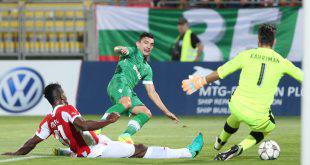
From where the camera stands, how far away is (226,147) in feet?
45.8

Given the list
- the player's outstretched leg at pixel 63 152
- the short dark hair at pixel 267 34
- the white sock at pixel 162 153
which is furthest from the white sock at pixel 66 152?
the short dark hair at pixel 267 34

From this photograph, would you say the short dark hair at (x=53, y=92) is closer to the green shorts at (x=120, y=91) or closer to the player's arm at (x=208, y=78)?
the player's arm at (x=208, y=78)

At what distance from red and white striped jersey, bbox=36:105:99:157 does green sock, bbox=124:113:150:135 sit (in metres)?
1.83

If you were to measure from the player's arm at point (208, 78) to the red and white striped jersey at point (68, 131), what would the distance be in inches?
54.8

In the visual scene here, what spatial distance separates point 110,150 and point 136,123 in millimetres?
2047

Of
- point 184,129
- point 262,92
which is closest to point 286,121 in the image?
point 184,129

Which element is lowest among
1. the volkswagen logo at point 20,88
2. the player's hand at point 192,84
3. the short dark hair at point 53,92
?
the volkswagen logo at point 20,88

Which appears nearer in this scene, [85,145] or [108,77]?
[85,145]

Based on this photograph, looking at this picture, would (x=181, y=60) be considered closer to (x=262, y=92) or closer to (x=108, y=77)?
(x=108, y=77)

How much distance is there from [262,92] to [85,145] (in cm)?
247

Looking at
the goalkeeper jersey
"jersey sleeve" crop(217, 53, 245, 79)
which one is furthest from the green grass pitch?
"jersey sleeve" crop(217, 53, 245, 79)

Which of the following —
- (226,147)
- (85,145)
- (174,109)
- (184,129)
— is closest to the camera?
(85,145)

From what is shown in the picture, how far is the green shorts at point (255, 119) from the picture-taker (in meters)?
11.6

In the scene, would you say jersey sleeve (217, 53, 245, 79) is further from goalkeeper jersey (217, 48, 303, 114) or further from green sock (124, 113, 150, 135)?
green sock (124, 113, 150, 135)
